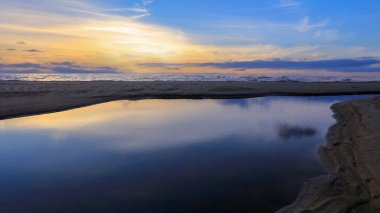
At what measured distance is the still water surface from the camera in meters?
8.48

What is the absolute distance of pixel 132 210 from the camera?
797cm

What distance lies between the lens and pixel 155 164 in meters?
11.4

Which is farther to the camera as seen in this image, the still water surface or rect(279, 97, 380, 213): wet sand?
the still water surface

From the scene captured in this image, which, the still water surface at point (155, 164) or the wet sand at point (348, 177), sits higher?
the wet sand at point (348, 177)

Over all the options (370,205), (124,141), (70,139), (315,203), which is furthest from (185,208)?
(70,139)

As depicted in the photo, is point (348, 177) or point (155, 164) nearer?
point (348, 177)

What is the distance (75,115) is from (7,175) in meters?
12.8

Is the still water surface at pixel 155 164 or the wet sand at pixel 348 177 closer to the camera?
the wet sand at pixel 348 177

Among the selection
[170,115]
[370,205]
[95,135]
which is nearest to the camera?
[370,205]

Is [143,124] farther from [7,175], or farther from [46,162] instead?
[7,175]

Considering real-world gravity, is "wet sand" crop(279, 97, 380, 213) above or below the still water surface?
above

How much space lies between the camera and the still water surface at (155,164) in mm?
8484

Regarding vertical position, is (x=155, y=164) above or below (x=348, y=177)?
below

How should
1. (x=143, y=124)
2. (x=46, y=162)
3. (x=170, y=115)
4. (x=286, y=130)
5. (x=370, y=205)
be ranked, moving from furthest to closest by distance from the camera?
1. (x=170, y=115)
2. (x=143, y=124)
3. (x=286, y=130)
4. (x=46, y=162)
5. (x=370, y=205)
